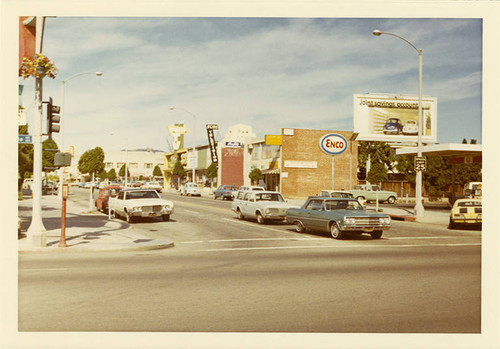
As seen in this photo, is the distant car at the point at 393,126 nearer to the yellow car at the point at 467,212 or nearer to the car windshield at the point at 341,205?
the yellow car at the point at 467,212

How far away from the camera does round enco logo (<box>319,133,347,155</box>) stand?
44.1 metres

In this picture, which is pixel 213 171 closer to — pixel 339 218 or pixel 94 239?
pixel 94 239

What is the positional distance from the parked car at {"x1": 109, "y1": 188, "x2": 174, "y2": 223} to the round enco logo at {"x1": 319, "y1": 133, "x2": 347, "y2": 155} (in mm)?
21592

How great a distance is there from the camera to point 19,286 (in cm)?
918

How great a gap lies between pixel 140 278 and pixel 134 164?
11044cm

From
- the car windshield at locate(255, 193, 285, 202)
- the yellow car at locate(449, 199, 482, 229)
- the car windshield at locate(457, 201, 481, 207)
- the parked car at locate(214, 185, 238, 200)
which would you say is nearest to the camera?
the yellow car at locate(449, 199, 482, 229)

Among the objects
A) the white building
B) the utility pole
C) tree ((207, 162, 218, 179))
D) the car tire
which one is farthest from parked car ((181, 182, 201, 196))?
the white building

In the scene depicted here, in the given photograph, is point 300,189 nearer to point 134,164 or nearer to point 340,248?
point 340,248

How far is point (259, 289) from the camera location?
30.0 ft

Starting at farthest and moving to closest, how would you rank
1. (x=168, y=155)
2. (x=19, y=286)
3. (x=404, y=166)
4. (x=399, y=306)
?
(x=168, y=155) < (x=404, y=166) < (x=19, y=286) < (x=399, y=306)

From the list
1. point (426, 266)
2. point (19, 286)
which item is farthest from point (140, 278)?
point (426, 266)

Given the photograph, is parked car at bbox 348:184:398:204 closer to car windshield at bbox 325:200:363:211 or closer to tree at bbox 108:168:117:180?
car windshield at bbox 325:200:363:211

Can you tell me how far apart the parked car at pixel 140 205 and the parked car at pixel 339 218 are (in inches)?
290
